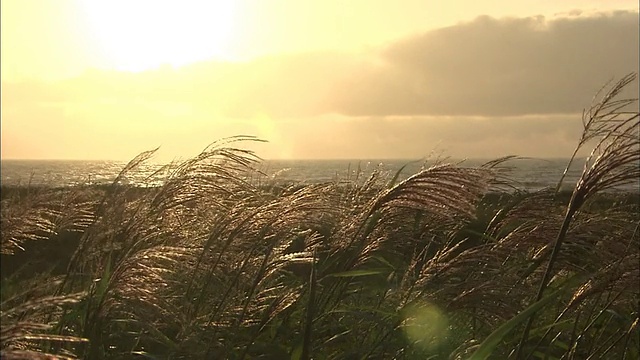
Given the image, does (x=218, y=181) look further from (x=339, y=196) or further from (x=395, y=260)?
(x=395, y=260)

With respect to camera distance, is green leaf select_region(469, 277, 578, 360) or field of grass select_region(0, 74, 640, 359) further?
field of grass select_region(0, 74, 640, 359)

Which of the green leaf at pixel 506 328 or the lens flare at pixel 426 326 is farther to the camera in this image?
the lens flare at pixel 426 326

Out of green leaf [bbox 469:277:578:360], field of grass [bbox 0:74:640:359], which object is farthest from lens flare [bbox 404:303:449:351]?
green leaf [bbox 469:277:578:360]

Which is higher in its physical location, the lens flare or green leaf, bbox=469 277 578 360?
green leaf, bbox=469 277 578 360

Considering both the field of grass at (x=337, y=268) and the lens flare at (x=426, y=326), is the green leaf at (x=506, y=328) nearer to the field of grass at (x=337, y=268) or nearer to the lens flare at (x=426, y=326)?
the field of grass at (x=337, y=268)

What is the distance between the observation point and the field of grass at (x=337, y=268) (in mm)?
3252

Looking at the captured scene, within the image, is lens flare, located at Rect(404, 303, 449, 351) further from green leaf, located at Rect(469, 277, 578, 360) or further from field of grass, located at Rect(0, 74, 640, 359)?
green leaf, located at Rect(469, 277, 578, 360)

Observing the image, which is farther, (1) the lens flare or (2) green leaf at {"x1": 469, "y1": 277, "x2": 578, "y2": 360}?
(1) the lens flare

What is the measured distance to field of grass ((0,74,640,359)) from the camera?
3.25 meters

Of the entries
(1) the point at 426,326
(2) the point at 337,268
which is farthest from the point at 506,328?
(2) the point at 337,268

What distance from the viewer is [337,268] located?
4176 millimetres

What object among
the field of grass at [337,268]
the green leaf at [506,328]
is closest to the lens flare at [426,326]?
the field of grass at [337,268]

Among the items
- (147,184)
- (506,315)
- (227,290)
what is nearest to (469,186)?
(506,315)

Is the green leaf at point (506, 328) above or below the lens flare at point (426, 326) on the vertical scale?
above
